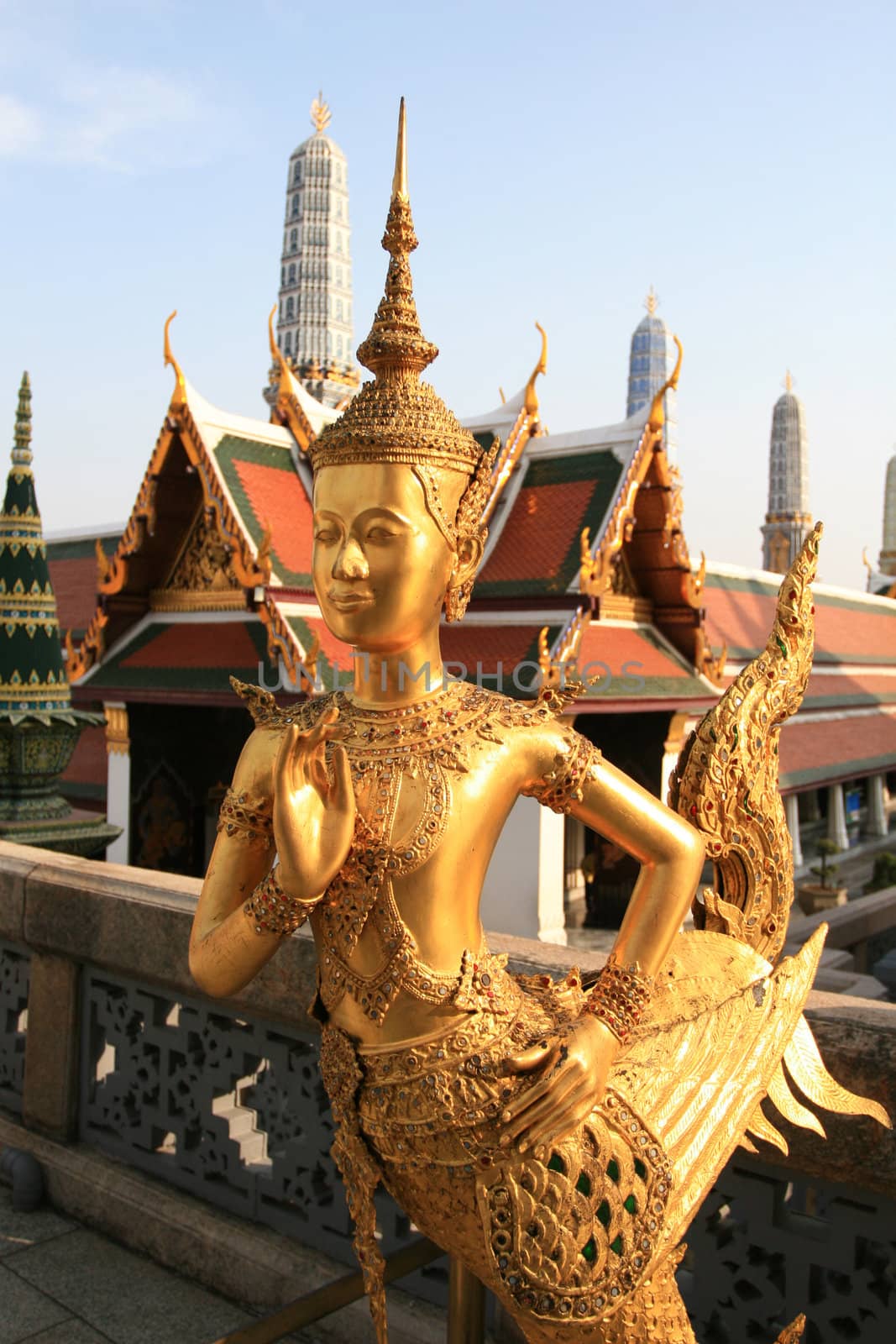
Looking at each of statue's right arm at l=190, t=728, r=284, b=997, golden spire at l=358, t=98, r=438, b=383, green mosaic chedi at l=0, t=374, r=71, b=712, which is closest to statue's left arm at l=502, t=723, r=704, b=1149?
statue's right arm at l=190, t=728, r=284, b=997

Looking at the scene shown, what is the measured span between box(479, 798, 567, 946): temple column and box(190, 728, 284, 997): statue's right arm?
8.83 metres

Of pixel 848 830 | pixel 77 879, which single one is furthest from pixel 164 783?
pixel 848 830

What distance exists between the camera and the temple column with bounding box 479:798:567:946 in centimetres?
1082

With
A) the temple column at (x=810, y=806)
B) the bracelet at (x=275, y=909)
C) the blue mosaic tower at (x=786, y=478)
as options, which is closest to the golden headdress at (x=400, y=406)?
the bracelet at (x=275, y=909)

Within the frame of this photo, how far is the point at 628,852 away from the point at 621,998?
261 mm

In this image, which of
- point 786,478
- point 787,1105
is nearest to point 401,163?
point 787,1105

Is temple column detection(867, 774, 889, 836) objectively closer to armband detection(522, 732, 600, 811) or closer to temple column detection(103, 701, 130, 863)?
temple column detection(103, 701, 130, 863)

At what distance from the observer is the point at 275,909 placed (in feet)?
6.15

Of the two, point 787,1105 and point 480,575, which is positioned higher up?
point 480,575

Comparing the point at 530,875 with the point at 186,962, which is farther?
the point at 530,875

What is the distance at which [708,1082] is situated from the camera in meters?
2.07

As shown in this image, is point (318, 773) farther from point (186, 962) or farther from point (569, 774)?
point (186, 962)

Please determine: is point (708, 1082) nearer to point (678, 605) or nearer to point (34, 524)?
point (34, 524)

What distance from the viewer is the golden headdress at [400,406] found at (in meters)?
1.99
